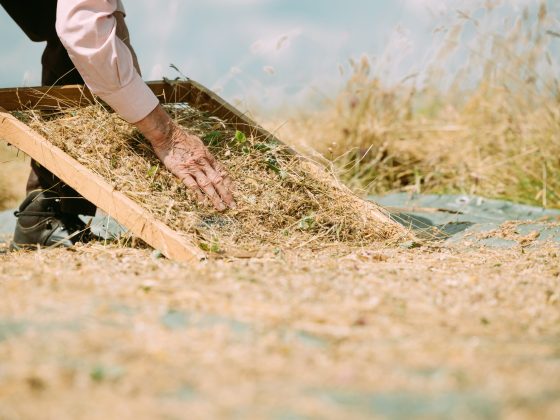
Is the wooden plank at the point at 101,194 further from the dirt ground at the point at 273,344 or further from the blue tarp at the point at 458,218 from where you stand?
the blue tarp at the point at 458,218

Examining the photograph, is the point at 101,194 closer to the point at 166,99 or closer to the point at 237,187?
the point at 237,187

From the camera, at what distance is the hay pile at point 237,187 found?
249cm

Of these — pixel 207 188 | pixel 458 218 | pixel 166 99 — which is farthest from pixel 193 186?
pixel 458 218

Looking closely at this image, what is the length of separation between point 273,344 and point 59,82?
2.26m

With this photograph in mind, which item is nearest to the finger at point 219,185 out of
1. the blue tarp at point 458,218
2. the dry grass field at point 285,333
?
the dry grass field at point 285,333

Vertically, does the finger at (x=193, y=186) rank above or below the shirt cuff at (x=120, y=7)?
below

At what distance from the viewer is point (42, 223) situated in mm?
3031

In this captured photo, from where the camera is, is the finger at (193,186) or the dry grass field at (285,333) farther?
the finger at (193,186)

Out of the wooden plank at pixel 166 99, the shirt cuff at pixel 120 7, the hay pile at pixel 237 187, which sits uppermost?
the shirt cuff at pixel 120 7

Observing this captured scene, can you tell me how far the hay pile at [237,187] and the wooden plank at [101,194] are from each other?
0.25ft

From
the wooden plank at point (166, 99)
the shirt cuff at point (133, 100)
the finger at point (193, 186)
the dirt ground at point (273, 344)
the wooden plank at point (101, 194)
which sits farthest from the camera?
the wooden plank at point (166, 99)

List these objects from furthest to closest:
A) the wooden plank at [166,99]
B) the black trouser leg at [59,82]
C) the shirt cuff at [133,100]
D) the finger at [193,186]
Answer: the black trouser leg at [59,82] → the wooden plank at [166,99] → the finger at [193,186] → the shirt cuff at [133,100]

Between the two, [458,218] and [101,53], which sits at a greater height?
[101,53]

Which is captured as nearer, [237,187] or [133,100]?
[133,100]
